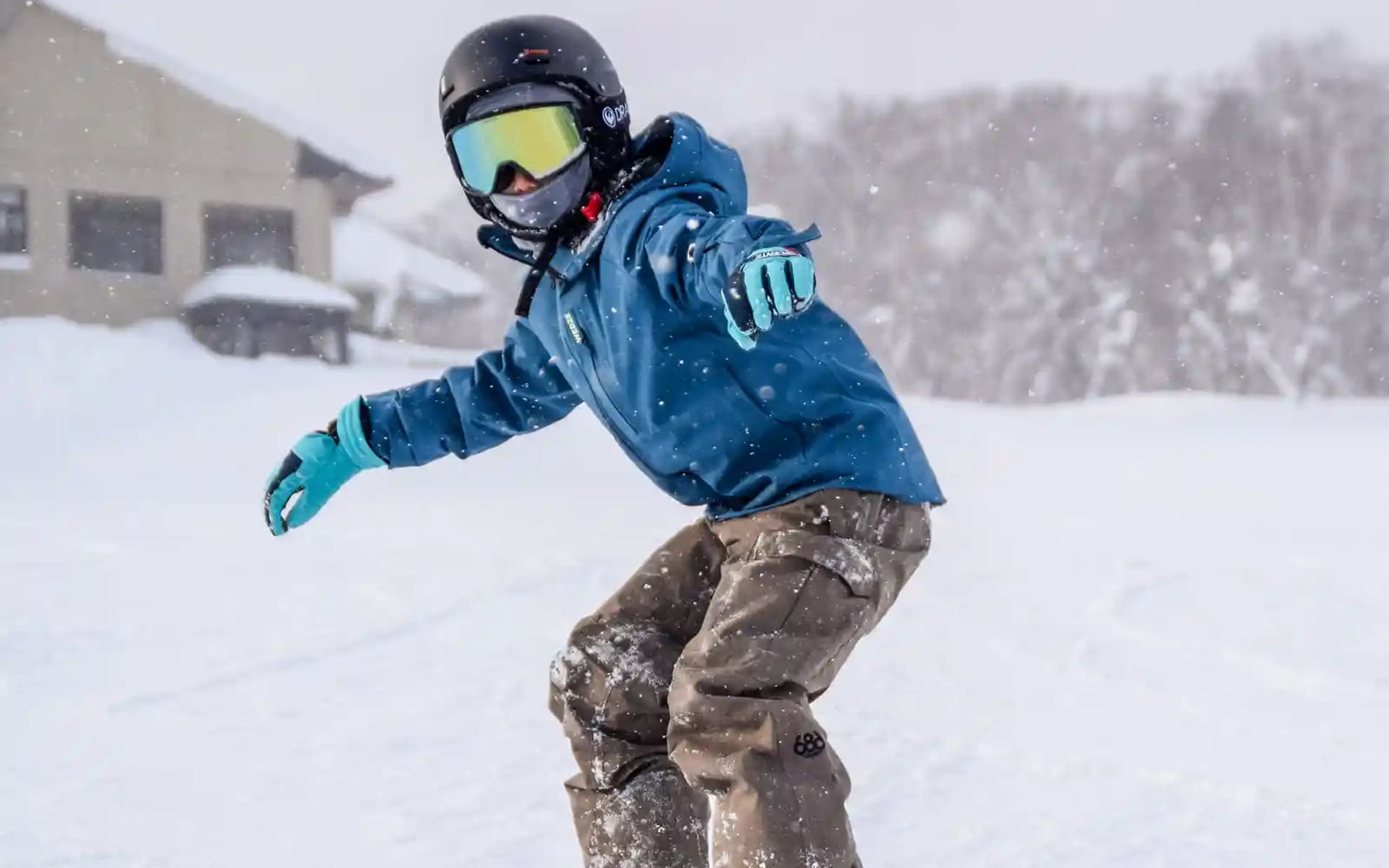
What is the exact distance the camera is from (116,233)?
26.9m

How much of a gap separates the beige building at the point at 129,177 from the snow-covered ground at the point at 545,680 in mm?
14469

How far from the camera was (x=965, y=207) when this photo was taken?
53.0 m

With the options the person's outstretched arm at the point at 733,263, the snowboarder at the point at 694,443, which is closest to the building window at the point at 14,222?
the snowboarder at the point at 694,443

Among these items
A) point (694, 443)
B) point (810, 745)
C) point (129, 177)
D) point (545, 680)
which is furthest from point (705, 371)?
point (129, 177)

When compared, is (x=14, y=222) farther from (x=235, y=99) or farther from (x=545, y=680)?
(x=545, y=680)

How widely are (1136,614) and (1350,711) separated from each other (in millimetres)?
1849

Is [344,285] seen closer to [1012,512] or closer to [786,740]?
[1012,512]

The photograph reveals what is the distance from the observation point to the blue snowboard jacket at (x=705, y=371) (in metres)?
2.47

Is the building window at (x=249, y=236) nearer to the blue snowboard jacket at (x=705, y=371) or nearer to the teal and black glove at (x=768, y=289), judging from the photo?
the blue snowboard jacket at (x=705, y=371)

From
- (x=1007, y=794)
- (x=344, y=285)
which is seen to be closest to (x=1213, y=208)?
(x=344, y=285)

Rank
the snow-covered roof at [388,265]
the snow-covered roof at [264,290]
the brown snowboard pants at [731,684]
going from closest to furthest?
the brown snowboard pants at [731,684], the snow-covered roof at [264,290], the snow-covered roof at [388,265]

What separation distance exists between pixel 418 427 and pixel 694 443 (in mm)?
886

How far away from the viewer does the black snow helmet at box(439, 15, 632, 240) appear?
2.76 metres

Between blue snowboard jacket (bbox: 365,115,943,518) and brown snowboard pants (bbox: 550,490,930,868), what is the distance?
7cm
